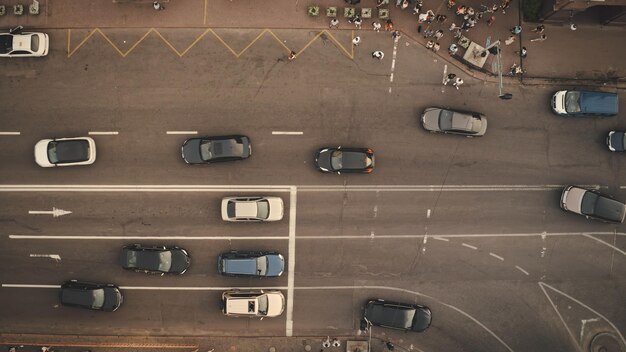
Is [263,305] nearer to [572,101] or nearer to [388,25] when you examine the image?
[388,25]

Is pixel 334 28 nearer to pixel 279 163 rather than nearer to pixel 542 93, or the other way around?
pixel 279 163

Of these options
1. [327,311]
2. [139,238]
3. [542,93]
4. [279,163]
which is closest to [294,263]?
[327,311]

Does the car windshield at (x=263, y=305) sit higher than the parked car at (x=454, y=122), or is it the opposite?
the parked car at (x=454, y=122)

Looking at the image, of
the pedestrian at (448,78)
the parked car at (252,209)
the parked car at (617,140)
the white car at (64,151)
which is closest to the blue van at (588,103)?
the parked car at (617,140)

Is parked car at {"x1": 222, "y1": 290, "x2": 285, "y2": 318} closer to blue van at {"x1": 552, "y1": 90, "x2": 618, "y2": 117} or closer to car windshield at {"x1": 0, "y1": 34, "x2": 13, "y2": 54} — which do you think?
car windshield at {"x1": 0, "y1": 34, "x2": 13, "y2": 54}

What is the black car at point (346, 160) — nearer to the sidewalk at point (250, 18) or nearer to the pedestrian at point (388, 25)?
the pedestrian at point (388, 25)

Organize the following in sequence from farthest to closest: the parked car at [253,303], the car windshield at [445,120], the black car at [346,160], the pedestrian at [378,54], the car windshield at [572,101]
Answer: the pedestrian at [378,54]
the car windshield at [572,101]
the car windshield at [445,120]
the black car at [346,160]
the parked car at [253,303]
